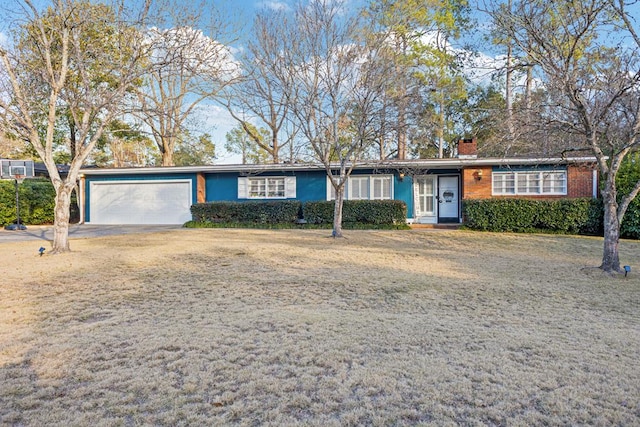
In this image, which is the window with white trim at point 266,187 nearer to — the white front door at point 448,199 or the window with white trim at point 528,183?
the white front door at point 448,199

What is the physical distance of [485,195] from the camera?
1417 cm

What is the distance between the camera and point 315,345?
3.20 m

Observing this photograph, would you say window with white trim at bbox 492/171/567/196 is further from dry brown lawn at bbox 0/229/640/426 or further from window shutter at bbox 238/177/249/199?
window shutter at bbox 238/177/249/199

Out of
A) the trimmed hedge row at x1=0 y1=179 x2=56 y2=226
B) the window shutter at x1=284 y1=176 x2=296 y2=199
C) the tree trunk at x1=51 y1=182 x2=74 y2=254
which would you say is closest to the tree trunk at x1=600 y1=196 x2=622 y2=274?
the tree trunk at x1=51 y1=182 x2=74 y2=254

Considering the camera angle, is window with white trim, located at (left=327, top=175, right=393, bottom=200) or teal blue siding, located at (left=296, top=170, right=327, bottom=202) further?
teal blue siding, located at (left=296, top=170, right=327, bottom=202)

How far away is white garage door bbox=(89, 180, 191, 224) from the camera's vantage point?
16.7 m

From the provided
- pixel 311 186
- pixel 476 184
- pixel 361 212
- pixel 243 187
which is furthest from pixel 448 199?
pixel 243 187

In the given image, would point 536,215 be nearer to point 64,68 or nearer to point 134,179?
point 64,68

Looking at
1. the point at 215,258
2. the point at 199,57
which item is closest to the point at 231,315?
the point at 215,258

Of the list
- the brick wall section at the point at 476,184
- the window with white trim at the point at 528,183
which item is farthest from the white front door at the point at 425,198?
the window with white trim at the point at 528,183

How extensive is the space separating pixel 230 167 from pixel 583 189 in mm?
13013

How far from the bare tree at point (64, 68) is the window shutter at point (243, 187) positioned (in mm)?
7523

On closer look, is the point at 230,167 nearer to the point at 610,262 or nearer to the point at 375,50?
the point at 375,50

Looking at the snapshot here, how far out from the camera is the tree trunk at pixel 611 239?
253 inches
